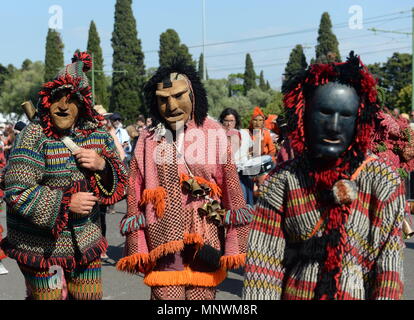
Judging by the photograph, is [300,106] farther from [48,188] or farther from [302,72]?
[48,188]

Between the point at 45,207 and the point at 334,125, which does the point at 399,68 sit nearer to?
the point at 45,207

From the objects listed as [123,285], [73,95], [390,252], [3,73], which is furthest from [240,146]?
[3,73]

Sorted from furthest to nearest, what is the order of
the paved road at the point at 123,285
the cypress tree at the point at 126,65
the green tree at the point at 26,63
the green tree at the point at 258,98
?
1. the green tree at the point at 26,63
2. the green tree at the point at 258,98
3. the cypress tree at the point at 126,65
4. the paved road at the point at 123,285

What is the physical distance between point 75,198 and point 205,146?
0.95 m

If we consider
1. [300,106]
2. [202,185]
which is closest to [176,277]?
[202,185]

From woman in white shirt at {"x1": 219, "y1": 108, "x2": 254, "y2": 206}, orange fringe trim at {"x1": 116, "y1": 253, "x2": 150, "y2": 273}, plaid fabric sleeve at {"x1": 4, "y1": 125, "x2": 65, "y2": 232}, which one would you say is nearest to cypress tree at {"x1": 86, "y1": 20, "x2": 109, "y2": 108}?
woman in white shirt at {"x1": 219, "y1": 108, "x2": 254, "y2": 206}

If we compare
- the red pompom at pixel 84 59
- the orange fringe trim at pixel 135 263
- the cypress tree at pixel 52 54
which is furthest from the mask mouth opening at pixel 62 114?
the cypress tree at pixel 52 54

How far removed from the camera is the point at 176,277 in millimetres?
4527

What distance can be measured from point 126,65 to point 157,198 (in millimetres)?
58157

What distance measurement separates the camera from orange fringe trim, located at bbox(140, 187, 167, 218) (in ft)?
14.8

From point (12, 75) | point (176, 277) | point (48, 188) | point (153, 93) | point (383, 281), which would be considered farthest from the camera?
point (12, 75)

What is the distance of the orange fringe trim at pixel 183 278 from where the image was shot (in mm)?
4516

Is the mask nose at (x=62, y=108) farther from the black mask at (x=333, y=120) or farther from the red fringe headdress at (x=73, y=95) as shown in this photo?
the black mask at (x=333, y=120)

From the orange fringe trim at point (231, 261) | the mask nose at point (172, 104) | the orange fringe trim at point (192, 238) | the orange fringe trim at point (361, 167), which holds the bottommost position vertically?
the orange fringe trim at point (231, 261)
